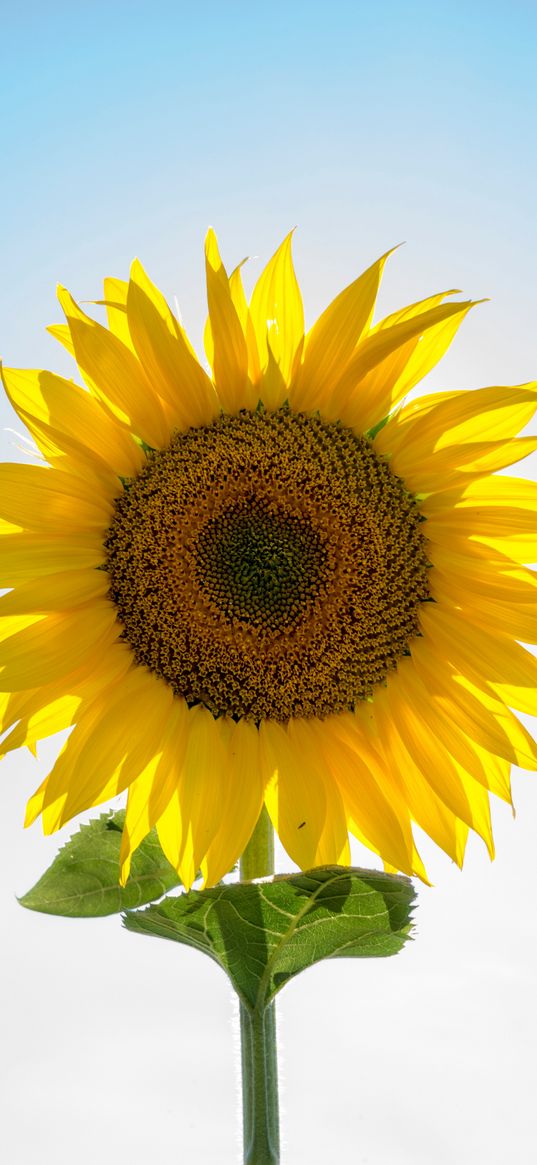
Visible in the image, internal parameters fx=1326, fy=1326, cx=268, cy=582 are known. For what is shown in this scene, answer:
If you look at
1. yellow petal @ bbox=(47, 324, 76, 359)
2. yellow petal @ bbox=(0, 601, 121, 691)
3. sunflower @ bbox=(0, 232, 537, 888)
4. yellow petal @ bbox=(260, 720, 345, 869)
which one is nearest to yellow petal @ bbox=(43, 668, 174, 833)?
sunflower @ bbox=(0, 232, 537, 888)

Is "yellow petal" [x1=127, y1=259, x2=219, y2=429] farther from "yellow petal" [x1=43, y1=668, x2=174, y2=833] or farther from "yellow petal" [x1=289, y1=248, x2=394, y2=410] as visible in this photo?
"yellow petal" [x1=43, y1=668, x2=174, y2=833]

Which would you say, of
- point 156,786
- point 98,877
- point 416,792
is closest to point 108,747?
point 156,786

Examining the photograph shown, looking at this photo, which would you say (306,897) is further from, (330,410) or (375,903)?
(330,410)

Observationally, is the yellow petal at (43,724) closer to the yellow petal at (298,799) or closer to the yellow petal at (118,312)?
the yellow petal at (298,799)

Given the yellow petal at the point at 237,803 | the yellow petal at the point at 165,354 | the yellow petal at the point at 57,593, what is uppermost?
the yellow petal at the point at 165,354

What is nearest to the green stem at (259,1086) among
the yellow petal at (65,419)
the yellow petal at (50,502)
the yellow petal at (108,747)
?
the yellow petal at (108,747)

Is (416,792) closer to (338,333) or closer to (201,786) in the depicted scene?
(201,786)
